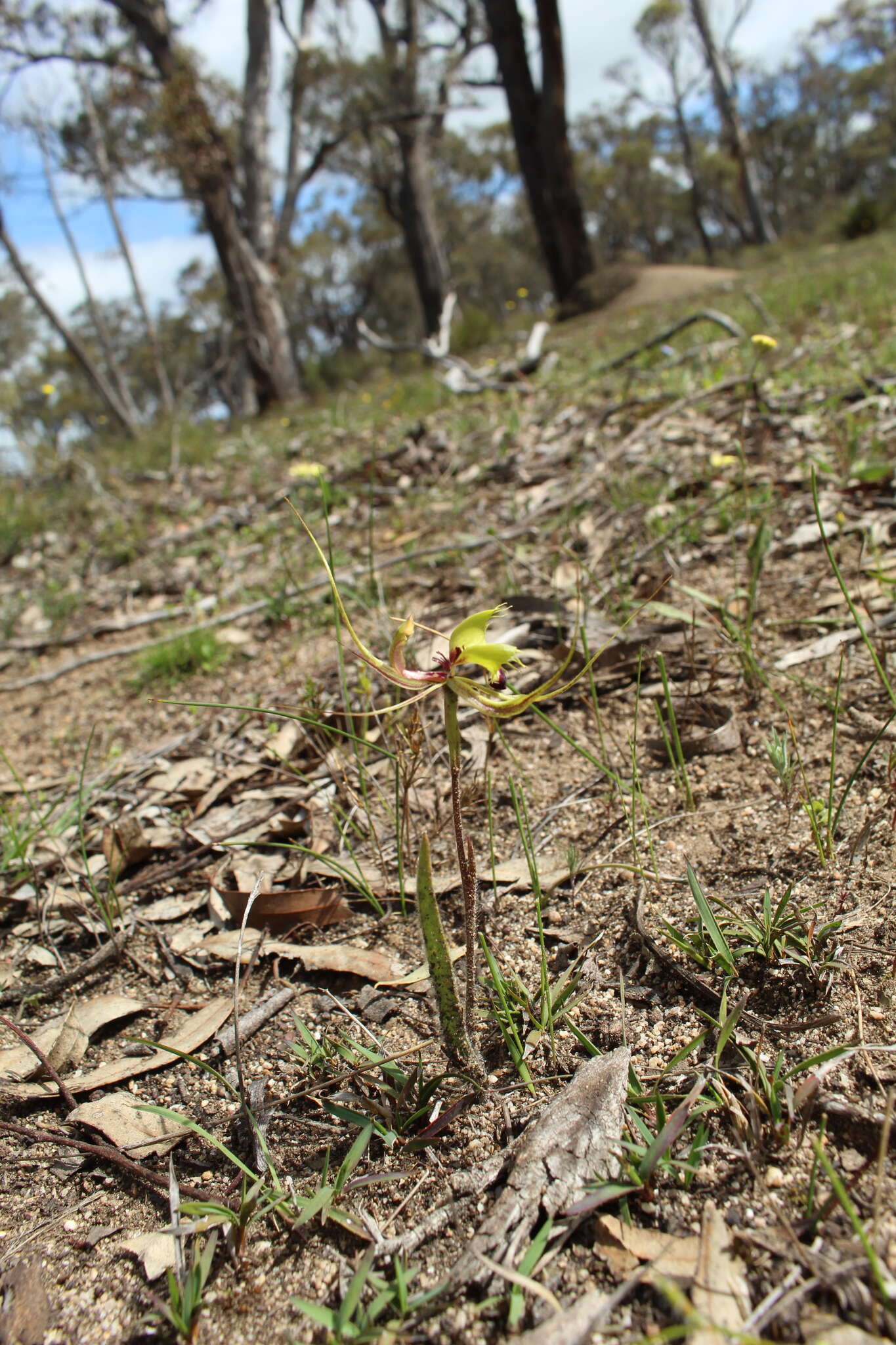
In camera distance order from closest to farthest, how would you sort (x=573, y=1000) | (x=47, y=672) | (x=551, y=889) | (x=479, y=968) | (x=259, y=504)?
(x=573, y=1000), (x=479, y=968), (x=551, y=889), (x=47, y=672), (x=259, y=504)

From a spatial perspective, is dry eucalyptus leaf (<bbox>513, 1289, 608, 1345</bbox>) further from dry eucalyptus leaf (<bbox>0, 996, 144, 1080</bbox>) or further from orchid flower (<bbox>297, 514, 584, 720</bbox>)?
dry eucalyptus leaf (<bbox>0, 996, 144, 1080</bbox>)

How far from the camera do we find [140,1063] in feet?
3.79

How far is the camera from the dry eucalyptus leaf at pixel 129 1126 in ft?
3.32

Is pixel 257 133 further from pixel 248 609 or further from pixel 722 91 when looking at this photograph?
pixel 722 91

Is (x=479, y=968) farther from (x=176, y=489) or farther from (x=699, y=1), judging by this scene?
(x=699, y=1)

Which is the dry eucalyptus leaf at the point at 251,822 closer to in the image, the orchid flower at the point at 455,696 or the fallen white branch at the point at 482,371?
the orchid flower at the point at 455,696

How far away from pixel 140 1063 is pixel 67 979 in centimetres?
29

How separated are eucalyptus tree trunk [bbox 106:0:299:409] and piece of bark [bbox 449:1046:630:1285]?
9.79m

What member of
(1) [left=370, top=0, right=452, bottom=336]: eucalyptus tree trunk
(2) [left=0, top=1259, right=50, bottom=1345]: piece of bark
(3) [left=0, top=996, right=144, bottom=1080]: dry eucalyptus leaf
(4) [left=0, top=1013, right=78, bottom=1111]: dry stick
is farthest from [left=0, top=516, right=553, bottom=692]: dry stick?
(1) [left=370, top=0, right=452, bottom=336]: eucalyptus tree trunk

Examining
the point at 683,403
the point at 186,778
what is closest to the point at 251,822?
the point at 186,778

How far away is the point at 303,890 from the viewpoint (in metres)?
1.38

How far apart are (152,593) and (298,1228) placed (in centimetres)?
305

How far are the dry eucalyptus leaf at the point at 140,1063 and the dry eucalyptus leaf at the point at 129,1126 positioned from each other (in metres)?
0.04

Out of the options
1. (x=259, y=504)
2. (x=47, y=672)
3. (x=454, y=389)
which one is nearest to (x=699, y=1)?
(x=454, y=389)
